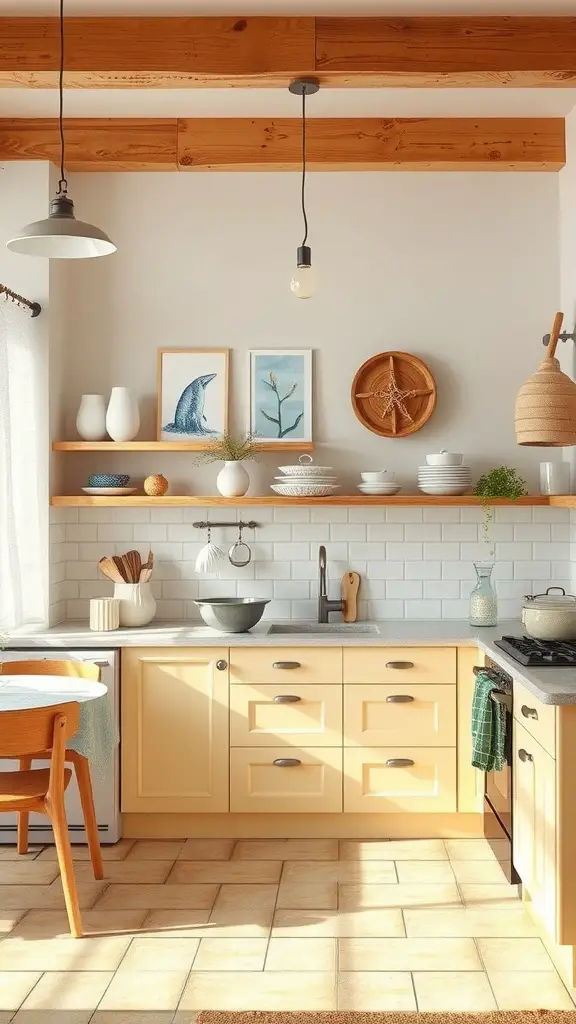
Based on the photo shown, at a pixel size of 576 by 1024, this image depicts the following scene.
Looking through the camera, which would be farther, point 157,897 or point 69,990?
point 157,897

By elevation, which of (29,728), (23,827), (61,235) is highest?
(61,235)

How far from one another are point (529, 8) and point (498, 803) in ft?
10.1

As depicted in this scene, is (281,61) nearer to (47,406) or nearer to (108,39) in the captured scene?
(108,39)

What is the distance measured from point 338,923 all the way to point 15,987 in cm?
114

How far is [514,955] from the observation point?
333 cm

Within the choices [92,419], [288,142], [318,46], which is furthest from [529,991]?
[288,142]

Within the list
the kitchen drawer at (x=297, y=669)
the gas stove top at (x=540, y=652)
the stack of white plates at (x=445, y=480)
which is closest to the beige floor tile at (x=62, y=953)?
the kitchen drawer at (x=297, y=669)

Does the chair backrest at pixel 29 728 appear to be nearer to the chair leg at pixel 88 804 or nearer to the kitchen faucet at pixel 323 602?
the chair leg at pixel 88 804

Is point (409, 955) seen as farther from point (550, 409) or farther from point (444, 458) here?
point (444, 458)

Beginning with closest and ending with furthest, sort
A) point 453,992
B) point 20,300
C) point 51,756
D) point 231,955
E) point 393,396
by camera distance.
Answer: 1. point 453,992
2. point 231,955
3. point 51,756
4. point 20,300
5. point 393,396

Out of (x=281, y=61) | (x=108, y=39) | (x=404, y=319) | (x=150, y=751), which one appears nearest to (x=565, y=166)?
(x=404, y=319)

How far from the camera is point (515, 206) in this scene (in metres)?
5.09

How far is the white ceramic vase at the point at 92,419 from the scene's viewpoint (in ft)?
16.3

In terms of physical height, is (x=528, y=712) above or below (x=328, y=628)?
below
